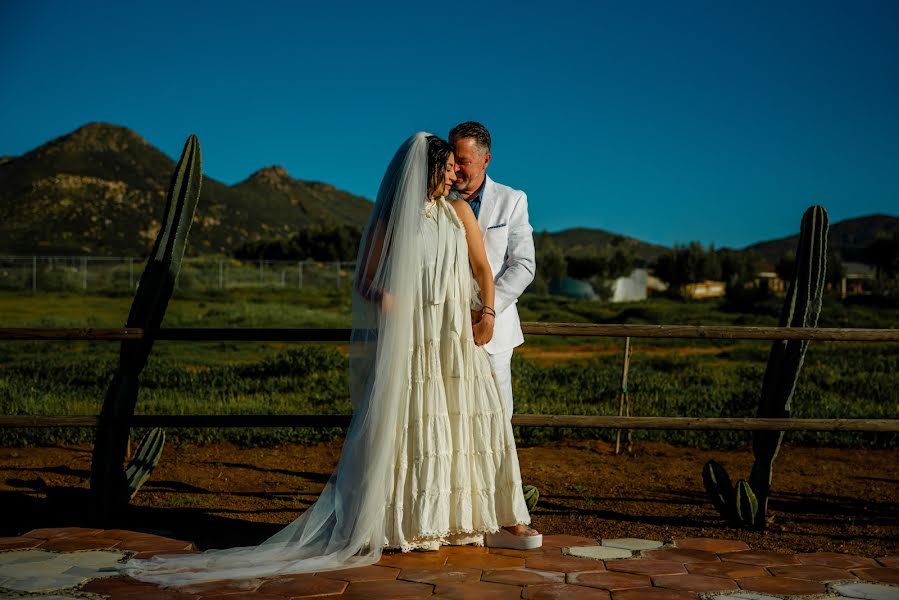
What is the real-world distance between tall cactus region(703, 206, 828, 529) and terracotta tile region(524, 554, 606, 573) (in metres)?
1.34

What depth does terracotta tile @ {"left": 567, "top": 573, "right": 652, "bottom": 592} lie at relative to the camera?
366 cm

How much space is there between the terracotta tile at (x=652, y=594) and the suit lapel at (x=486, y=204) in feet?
6.26

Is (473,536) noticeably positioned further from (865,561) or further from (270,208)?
(270,208)

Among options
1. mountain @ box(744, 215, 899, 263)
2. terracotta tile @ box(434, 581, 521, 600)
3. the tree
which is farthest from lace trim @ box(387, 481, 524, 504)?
mountain @ box(744, 215, 899, 263)

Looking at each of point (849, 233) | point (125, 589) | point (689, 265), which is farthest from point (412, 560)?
point (849, 233)

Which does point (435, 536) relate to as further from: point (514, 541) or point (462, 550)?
point (514, 541)

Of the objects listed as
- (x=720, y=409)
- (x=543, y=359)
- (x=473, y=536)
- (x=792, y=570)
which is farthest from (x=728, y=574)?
(x=543, y=359)

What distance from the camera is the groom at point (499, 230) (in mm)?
4324

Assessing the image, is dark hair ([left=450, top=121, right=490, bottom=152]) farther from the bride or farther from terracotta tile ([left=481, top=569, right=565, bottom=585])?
terracotta tile ([left=481, top=569, right=565, bottom=585])

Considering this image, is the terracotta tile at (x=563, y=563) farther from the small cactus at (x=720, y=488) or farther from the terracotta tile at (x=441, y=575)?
the small cactus at (x=720, y=488)

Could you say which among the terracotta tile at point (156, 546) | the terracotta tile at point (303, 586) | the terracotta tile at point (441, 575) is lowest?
the terracotta tile at point (156, 546)

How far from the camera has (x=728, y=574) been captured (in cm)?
390

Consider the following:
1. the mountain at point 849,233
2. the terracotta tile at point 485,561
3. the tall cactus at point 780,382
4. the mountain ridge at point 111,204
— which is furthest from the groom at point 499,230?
the mountain at point 849,233

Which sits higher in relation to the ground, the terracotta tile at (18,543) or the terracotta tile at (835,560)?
the terracotta tile at (835,560)
